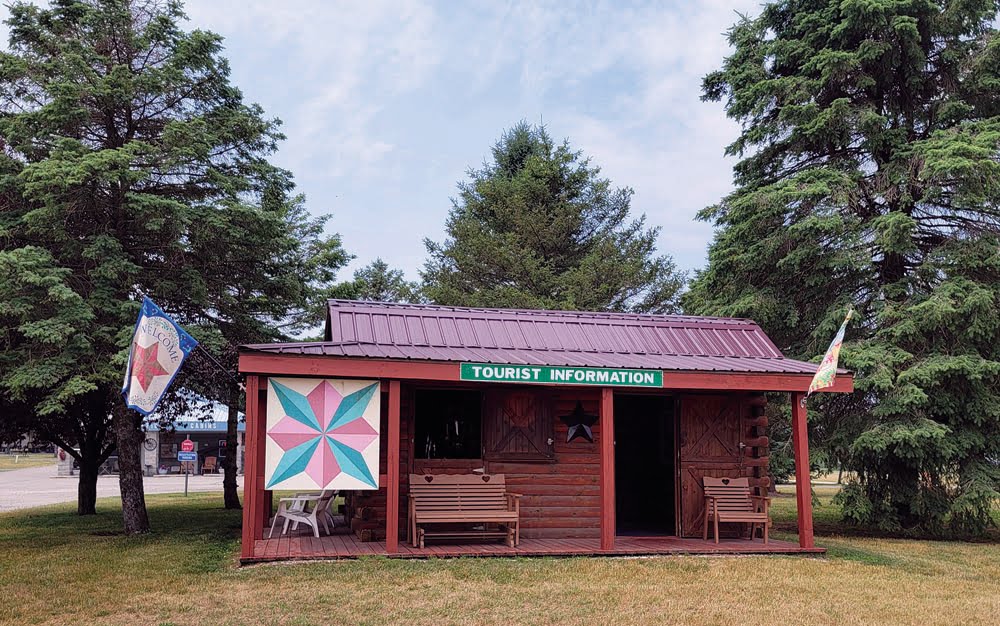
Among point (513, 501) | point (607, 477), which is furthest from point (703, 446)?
point (513, 501)

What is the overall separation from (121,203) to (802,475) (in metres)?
10.7

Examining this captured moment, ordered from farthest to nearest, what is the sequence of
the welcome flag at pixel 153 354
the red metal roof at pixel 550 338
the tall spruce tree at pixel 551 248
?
the tall spruce tree at pixel 551 248 → the red metal roof at pixel 550 338 → the welcome flag at pixel 153 354

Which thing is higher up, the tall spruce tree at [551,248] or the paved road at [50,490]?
the tall spruce tree at [551,248]

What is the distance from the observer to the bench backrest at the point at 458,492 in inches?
436

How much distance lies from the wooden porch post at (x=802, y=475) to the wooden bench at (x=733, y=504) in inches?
18.9

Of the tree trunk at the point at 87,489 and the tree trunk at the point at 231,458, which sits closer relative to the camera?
the tree trunk at the point at 87,489

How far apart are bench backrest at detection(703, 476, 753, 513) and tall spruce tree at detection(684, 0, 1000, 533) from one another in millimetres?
2700

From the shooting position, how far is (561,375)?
34.6ft

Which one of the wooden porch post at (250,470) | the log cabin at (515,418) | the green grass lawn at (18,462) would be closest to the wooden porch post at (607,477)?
the log cabin at (515,418)

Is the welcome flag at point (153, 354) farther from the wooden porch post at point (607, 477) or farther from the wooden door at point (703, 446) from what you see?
the wooden door at point (703, 446)

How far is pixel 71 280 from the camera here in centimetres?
1284

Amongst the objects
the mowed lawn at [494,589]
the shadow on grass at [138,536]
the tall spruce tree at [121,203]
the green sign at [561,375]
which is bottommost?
the shadow on grass at [138,536]

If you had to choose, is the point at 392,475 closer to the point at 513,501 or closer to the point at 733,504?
the point at 513,501

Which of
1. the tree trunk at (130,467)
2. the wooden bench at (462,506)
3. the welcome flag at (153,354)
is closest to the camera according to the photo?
the welcome flag at (153,354)
